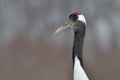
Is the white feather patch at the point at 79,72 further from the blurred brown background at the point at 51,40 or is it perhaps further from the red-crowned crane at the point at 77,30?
the blurred brown background at the point at 51,40

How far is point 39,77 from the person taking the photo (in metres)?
22.8

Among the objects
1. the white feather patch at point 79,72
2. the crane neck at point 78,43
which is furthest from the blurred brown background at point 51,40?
the white feather patch at point 79,72

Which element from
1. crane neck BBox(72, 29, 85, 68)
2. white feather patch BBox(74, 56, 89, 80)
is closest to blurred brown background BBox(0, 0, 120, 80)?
crane neck BBox(72, 29, 85, 68)

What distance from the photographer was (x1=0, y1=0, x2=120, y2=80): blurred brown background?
77.3 feet

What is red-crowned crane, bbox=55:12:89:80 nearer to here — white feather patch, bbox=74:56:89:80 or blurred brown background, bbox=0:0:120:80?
white feather patch, bbox=74:56:89:80

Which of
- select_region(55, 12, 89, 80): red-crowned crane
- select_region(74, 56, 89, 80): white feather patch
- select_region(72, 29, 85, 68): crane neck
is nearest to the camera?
select_region(74, 56, 89, 80): white feather patch

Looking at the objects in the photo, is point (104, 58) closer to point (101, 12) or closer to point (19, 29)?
point (19, 29)

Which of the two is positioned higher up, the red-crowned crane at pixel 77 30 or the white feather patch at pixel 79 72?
the red-crowned crane at pixel 77 30

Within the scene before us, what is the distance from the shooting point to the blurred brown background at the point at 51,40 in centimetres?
2355

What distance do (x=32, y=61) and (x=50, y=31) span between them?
539 centimetres

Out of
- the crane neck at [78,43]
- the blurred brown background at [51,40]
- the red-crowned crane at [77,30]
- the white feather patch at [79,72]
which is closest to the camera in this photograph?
the white feather patch at [79,72]

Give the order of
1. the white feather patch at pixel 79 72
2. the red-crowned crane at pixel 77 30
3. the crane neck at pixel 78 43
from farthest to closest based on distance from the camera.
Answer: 1. the crane neck at pixel 78 43
2. the red-crowned crane at pixel 77 30
3. the white feather patch at pixel 79 72

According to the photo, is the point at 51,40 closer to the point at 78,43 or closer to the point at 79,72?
the point at 78,43

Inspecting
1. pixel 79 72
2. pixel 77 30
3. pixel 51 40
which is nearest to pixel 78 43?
pixel 77 30
